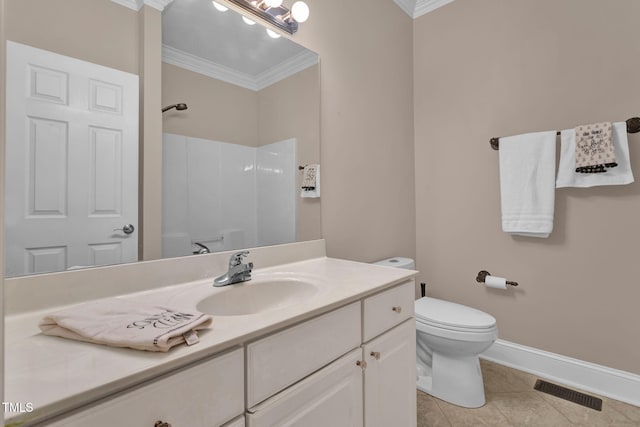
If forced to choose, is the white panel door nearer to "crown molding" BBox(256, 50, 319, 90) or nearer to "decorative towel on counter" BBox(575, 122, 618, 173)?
"crown molding" BBox(256, 50, 319, 90)

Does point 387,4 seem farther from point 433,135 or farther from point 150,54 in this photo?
point 150,54

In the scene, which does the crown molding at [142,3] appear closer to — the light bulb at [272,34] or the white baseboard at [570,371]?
the light bulb at [272,34]

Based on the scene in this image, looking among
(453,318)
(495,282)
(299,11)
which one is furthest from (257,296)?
(495,282)

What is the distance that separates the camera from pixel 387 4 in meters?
2.13

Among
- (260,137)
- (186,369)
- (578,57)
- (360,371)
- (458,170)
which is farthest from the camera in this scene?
(458,170)

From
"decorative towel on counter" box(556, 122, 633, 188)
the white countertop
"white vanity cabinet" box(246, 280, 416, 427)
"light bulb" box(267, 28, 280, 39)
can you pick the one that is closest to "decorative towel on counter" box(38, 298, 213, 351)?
the white countertop

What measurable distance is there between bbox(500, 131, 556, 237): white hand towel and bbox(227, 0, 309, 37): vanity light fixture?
1440mm

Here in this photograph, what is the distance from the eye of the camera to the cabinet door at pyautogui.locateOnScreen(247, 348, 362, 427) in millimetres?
710

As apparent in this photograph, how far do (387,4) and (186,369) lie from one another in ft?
8.13

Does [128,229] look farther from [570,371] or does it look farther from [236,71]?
[570,371]

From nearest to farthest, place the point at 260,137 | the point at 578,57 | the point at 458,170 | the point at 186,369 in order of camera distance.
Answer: the point at 186,369 → the point at 260,137 → the point at 578,57 → the point at 458,170

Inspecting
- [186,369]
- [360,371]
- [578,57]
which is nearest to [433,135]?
[578,57]

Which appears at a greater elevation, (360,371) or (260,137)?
(260,137)

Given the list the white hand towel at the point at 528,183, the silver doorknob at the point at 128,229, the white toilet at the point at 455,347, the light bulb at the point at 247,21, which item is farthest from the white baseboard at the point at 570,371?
the light bulb at the point at 247,21
